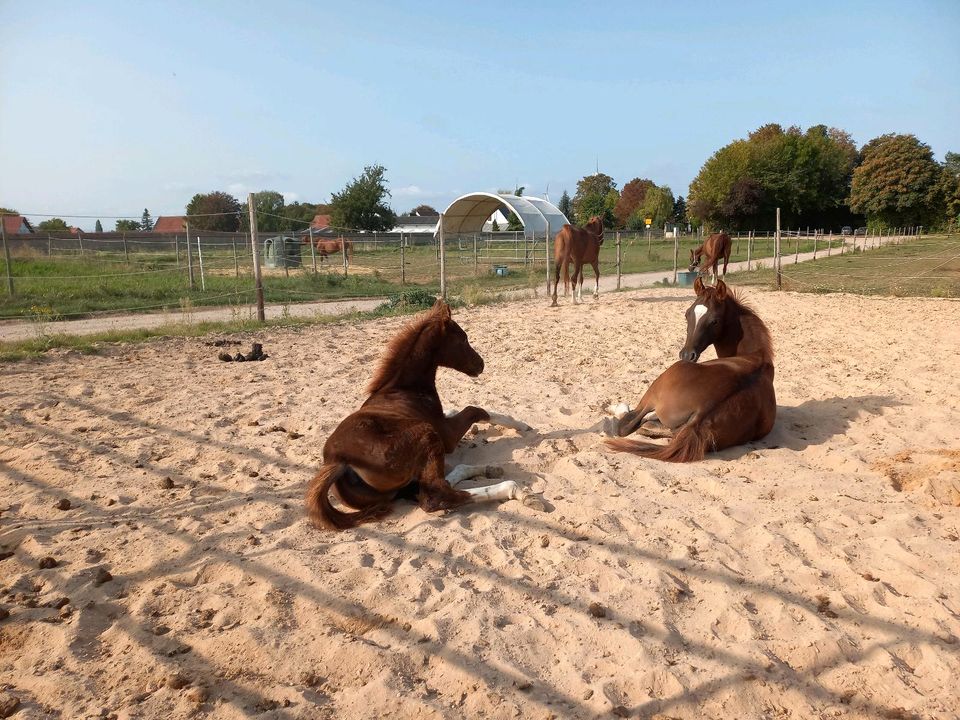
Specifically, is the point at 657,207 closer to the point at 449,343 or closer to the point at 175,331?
the point at 175,331

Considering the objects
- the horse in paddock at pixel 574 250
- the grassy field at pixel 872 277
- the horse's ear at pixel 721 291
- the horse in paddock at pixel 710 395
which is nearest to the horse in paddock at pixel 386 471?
the horse in paddock at pixel 710 395

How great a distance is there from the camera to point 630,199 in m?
72.1

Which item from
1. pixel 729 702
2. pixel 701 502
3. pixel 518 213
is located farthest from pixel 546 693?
pixel 518 213

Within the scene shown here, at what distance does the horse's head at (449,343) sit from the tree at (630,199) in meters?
68.7

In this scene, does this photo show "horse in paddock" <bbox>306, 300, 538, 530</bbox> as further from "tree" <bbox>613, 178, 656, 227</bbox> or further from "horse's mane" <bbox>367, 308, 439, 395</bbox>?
"tree" <bbox>613, 178, 656, 227</bbox>

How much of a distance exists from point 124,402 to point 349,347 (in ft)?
10.9

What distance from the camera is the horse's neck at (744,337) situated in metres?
5.50

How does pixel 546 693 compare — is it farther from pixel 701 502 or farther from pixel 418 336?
pixel 418 336

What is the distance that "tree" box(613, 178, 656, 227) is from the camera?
234 feet

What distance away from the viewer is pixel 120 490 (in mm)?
4250

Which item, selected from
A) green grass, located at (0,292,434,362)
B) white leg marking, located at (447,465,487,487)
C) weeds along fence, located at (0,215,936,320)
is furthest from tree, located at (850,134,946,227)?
white leg marking, located at (447,465,487,487)

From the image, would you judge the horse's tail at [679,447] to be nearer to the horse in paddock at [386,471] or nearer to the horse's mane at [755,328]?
the horse in paddock at [386,471]

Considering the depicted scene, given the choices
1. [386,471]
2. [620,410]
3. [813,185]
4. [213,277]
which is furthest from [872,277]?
[813,185]

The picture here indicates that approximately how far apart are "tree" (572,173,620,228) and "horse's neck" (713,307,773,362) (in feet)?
172
